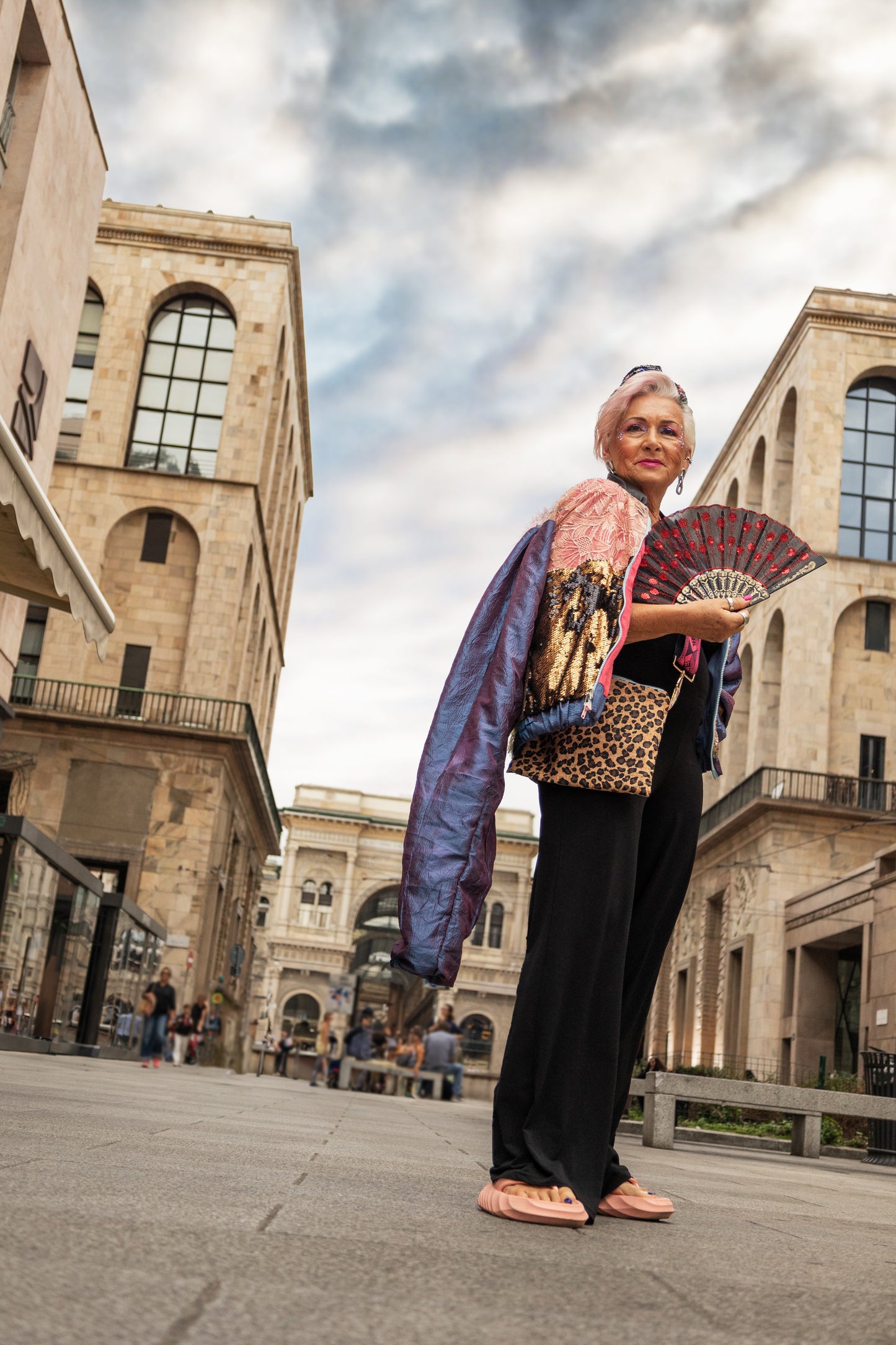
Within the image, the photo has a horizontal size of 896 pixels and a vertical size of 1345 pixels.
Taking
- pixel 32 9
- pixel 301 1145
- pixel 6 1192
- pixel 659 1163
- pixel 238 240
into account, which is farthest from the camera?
pixel 238 240

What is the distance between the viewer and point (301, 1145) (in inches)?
172

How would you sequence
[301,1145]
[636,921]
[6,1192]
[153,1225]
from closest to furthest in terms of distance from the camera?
[153,1225] < [6,1192] < [636,921] < [301,1145]

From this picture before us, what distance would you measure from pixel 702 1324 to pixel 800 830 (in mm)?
31646

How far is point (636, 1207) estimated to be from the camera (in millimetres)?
3012

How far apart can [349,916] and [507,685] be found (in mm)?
74928

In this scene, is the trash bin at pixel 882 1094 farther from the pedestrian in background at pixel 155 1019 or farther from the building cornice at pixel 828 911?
the pedestrian in background at pixel 155 1019

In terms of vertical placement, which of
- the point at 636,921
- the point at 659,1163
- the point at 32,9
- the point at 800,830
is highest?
the point at 32,9

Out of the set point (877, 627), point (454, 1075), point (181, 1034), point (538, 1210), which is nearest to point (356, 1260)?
point (538, 1210)

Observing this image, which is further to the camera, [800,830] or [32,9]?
[800,830]

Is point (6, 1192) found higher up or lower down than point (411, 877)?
lower down

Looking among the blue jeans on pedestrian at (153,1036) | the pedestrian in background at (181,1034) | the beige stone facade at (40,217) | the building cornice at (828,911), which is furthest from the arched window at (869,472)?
the beige stone facade at (40,217)

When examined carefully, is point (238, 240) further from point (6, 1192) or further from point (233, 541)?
point (6, 1192)

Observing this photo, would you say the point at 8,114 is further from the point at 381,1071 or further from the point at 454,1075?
the point at 454,1075

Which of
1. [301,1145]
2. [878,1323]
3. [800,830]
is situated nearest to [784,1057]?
[800,830]
